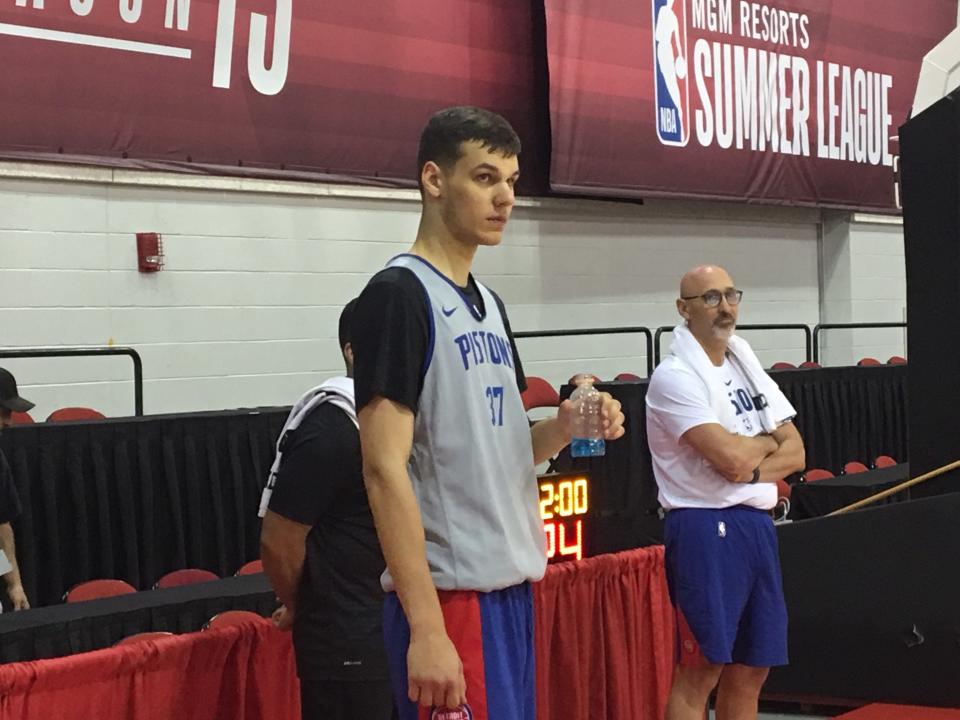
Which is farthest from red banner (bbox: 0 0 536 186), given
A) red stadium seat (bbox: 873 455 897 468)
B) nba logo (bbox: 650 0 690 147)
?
red stadium seat (bbox: 873 455 897 468)

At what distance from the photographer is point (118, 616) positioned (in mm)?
3486

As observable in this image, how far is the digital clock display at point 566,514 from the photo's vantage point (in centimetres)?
521

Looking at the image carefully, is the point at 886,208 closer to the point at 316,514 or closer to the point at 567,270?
the point at 567,270

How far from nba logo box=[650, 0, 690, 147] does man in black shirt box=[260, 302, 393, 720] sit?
839cm

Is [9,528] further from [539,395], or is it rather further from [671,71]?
[671,71]

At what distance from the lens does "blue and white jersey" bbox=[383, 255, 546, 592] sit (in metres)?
2.08

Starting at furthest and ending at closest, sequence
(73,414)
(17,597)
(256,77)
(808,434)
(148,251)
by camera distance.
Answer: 1. (808,434)
2. (256,77)
3. (148,251)
4. (73,414)
5. (17,597)

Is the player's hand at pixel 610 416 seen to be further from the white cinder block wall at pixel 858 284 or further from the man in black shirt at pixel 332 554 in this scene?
the white cinder block wall at pixel 858 284

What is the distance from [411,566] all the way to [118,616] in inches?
70.8

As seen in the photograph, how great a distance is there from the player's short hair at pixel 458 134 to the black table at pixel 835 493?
17.8 ft

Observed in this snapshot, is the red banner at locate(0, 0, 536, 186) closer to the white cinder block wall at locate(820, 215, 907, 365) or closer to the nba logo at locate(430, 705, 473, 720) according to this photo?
the white cinder block wall at locate(820, 215, 907, 365)

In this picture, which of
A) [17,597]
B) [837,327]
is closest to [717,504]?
[17,597]

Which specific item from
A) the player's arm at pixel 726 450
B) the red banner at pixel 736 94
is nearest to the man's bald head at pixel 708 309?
the player's arm at pixel 726 450

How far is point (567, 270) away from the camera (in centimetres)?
1055
